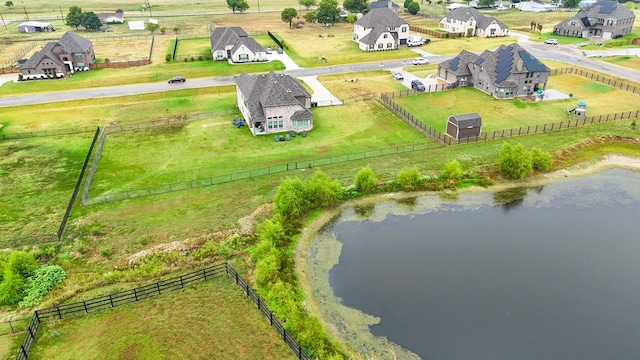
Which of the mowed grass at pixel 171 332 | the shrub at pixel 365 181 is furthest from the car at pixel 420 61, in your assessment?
the mowed grass at pixel 171 332

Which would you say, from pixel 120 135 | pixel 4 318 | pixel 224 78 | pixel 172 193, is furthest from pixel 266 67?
pixel 4 318

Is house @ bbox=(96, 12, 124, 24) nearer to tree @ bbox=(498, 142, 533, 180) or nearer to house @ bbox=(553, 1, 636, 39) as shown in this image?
house @ bbox=(553, 1, 636, 39)

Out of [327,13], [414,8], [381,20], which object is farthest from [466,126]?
[414,8]

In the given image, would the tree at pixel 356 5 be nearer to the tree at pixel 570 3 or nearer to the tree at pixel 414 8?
the tree at pixel 414 8

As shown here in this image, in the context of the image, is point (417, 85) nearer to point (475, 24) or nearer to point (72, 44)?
point (475, 24)

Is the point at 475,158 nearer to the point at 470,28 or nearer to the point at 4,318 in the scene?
the point at 4,318

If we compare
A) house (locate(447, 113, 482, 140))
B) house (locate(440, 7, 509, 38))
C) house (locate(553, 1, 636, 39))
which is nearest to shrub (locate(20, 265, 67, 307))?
house (locate(447, 113, 482, 140))
